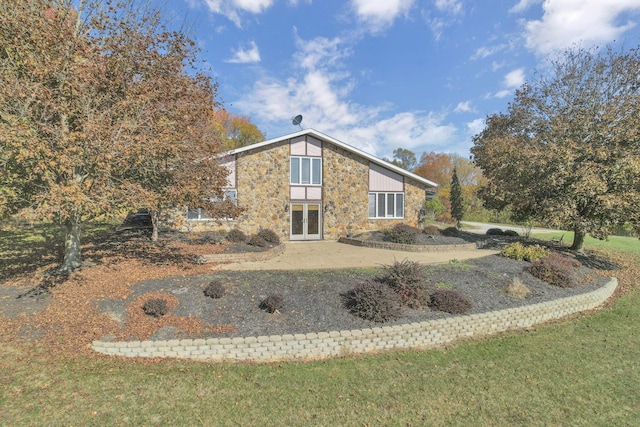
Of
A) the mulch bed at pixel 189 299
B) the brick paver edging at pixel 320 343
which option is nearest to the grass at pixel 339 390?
the brick paver edging at pixel 320 343

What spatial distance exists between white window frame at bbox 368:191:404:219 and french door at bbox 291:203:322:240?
128 inches

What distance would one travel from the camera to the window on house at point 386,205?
20000 millimetres

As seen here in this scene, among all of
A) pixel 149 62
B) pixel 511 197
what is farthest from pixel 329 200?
pixel 149 62

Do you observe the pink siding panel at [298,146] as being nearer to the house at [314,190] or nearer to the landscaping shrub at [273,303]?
the house at [314,190]

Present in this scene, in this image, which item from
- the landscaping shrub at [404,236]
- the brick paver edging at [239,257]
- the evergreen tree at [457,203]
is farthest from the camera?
the evergreen tree at [457,203]

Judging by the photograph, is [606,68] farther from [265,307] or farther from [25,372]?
[25,372]

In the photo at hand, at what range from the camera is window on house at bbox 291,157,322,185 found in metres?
18.8

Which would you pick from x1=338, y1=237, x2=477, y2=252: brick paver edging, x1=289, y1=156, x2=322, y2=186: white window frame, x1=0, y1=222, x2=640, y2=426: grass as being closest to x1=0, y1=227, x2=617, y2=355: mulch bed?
x1=0, y1=222, x2=640, y2=426: grass

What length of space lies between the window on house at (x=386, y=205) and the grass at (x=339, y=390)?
13.8m

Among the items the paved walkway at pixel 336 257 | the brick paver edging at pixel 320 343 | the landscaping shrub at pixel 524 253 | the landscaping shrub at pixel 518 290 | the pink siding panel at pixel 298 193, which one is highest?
the pink siding panel at pixel 298 193

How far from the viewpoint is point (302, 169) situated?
18859 mm

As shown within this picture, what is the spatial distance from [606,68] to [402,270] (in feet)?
62.4

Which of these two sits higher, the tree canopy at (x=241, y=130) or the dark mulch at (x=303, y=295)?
the tree canopy at (x=241, y=130)

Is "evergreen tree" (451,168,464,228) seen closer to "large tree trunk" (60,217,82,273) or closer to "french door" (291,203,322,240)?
"french door" (291,203,322,240)
